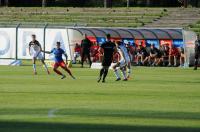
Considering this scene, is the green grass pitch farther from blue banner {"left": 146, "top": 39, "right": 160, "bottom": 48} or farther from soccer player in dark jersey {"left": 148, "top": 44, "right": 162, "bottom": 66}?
blue banner {"left": 146, "top": 39, "right": 160, "bottom": 48}

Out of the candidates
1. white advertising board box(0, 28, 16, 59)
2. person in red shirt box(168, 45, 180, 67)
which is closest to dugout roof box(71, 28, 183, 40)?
person in red shirt box(168, 45, 180, 67)

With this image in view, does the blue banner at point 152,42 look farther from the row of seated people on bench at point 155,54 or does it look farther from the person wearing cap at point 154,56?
the person wearing cap at point 154,56

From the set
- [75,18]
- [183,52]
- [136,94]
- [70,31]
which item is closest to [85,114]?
[136,94]

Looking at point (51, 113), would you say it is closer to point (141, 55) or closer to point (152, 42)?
point (141, 55)

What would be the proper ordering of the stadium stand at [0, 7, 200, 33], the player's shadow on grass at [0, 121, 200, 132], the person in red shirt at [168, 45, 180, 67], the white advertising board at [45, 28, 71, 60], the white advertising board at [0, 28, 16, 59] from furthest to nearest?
the stadium stand at [0, 7, 200, 33]
the white advertising board at [0, 28, 16, 59]
the white advertising board at [45, 28, 71, 60]
the person in red shirt at [168, 45, 180, 67]
the player's shadow on grass at [0, 121, 200, 132]

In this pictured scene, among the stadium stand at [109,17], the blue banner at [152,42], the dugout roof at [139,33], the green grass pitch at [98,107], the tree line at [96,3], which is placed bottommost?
the green grass pitch at [98,107]

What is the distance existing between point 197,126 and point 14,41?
40.4 meters

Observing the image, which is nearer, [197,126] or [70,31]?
[197,126]

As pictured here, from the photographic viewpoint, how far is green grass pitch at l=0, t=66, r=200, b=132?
16422 millimetres

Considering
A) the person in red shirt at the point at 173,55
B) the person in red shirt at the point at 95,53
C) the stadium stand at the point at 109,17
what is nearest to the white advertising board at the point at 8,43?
the person in red shirt at the point at 95,53

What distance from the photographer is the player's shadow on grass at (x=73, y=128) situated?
15.7 m

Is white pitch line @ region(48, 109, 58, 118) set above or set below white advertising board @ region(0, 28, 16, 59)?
below

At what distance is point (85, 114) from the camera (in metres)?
18.8

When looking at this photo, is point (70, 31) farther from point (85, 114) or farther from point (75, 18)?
point (85, 114)
